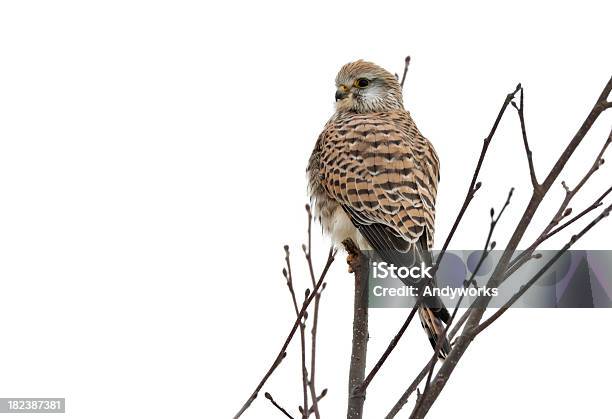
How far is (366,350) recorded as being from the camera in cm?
377

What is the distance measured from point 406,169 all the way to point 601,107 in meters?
2.01

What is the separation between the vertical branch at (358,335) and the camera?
3252 millimetres

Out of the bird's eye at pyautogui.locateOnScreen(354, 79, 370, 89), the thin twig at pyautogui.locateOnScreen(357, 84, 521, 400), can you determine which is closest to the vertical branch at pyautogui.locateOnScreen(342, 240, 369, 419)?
the thin twig at pyautogui.locateOnScreen(357, 84, 521, 400)

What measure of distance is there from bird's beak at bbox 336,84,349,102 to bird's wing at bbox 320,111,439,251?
0.62 m

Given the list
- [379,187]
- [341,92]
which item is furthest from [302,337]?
[341,92]

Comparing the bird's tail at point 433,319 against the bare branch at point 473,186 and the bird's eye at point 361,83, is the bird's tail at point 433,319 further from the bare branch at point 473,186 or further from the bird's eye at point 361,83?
the bird's eye at point 361,83

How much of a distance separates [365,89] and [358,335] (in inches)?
114

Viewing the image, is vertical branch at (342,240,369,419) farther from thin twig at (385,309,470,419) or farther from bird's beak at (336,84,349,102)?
bird's beak at (336,84,349,102)

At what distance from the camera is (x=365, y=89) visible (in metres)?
6.39

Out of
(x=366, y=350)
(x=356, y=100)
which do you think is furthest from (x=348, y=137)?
(x=366, y=350)

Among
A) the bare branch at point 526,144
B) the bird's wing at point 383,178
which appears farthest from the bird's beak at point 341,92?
the bare branch at point 526,144

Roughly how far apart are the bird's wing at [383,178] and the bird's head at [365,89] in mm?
593

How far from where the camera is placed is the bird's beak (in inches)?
249

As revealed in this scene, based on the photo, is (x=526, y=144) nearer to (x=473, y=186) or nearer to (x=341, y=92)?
(x=473, y=186)
